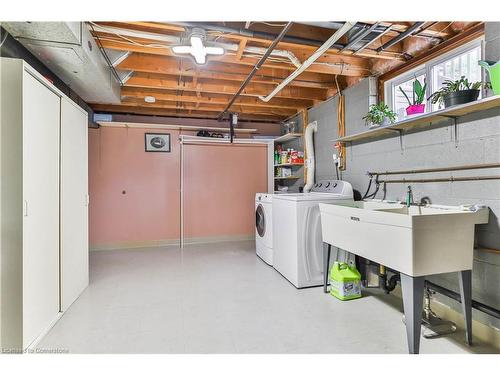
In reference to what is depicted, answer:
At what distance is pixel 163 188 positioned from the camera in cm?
509

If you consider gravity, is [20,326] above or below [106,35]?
below

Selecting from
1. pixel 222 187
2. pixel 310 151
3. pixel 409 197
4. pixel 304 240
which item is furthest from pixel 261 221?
pixel 409 197

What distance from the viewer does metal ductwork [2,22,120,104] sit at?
1882 mm

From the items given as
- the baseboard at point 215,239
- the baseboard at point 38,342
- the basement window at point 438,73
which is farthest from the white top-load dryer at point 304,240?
the baseboard at point 215,239

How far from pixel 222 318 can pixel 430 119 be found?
2500mm

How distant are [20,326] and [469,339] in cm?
314

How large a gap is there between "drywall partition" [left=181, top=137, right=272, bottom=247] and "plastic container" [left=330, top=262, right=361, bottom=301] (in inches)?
114

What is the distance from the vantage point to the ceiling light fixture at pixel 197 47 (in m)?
2.17

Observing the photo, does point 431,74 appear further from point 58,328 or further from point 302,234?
point 58,328

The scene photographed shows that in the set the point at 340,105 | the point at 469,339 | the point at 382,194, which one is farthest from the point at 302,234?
the point at 340,105

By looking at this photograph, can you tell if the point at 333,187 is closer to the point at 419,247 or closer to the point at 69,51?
the point at 419,247

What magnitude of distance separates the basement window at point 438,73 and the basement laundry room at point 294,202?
0.6 inches

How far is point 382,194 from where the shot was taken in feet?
9.66

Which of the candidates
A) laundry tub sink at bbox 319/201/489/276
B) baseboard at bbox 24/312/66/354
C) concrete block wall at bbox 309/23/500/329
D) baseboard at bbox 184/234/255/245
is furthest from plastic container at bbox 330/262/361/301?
baseboard at bbox 184/234/255/245
